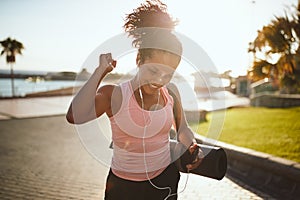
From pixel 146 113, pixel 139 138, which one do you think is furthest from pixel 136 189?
pixel 146 113

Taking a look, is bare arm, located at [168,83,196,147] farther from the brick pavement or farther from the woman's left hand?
the brick pavement

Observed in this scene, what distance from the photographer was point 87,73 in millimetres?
1915

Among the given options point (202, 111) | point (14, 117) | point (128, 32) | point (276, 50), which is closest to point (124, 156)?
point (128, 32)

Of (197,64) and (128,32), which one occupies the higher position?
(128,32)

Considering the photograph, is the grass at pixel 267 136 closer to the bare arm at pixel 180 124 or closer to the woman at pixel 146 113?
the bare arm at pixel 180 124

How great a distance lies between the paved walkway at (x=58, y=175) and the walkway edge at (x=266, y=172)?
22 centimetres

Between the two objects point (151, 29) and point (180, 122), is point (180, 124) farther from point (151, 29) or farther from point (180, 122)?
point (151, 29)

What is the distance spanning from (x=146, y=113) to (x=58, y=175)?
4.47m

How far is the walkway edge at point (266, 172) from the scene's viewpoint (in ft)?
14.8

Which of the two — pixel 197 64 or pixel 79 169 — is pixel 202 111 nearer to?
pixel 79 169

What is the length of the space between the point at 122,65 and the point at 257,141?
5.85 m

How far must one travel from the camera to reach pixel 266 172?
16.6ft

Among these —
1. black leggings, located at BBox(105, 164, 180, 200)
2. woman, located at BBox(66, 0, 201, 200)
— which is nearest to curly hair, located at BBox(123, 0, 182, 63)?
woman, located at BBox(66, 0, 201, 200)

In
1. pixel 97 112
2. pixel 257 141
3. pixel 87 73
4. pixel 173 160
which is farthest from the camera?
pixel 257 141
